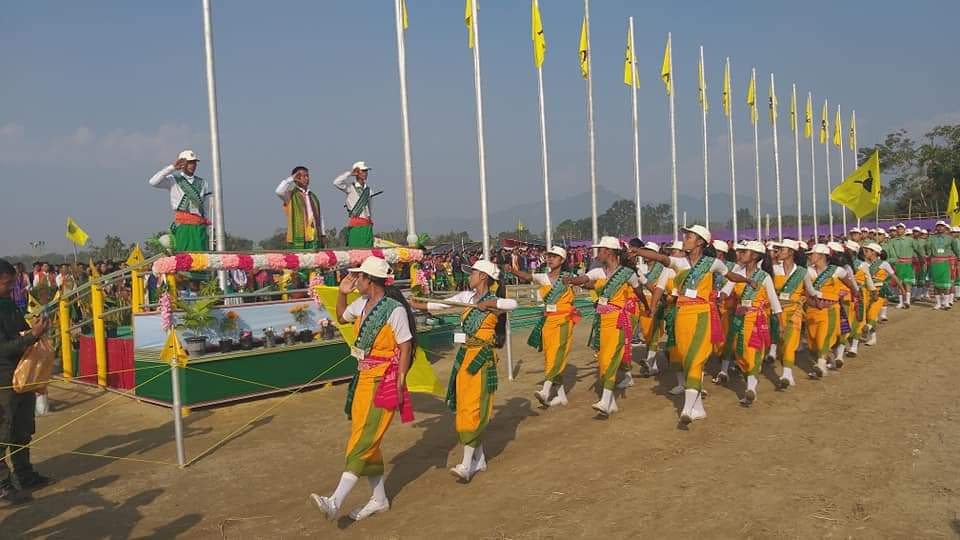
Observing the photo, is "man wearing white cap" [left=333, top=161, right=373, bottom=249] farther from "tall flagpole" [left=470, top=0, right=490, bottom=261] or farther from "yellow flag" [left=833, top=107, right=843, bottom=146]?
"yellow flag" [left=833, top=107, right=843, bottom=146]

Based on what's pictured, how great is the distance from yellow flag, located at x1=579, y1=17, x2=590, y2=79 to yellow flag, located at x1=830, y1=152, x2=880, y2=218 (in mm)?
9030

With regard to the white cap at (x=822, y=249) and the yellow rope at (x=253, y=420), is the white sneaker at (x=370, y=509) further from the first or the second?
the white cap at (x=822, y=249)

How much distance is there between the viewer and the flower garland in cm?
881

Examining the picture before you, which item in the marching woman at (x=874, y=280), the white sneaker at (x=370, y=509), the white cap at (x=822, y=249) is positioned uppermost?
the white cap at (x=822, y=249)

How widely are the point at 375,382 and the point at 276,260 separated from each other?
209 inches

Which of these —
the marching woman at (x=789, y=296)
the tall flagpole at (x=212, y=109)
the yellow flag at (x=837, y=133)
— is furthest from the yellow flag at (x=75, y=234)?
the yellow flag at (x=837, y=133)

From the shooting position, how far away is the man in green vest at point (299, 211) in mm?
11094

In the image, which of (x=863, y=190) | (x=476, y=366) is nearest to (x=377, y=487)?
(x=476, y=366)

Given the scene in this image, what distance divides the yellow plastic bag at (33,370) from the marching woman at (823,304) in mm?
Answer: 9551

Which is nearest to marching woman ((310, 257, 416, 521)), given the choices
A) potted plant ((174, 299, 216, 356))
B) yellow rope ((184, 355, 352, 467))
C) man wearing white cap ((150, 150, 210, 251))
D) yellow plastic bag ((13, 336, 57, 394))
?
yellow rope ((184, 355, 352, 467))

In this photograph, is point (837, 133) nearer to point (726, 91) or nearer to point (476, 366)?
point (726, 91)

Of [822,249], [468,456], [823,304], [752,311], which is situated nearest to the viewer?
[468,456]

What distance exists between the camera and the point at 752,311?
857 cm

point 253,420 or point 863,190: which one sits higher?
point 863,190
